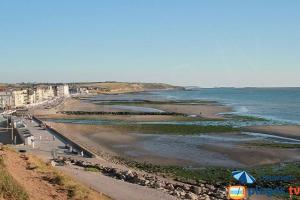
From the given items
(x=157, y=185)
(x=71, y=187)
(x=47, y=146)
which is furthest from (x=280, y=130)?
(x=71, y=187)

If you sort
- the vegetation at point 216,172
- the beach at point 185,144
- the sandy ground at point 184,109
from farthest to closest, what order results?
1. the sandy ground at point 184,109
2. the beach at point 185,144
3. the vegetation at point 216,172

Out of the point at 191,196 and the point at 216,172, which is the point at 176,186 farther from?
the point at 216,172

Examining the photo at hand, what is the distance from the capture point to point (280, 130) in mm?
57156

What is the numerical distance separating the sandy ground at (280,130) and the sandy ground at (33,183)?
110ft

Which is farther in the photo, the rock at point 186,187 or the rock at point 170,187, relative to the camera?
the rock at point 186,187

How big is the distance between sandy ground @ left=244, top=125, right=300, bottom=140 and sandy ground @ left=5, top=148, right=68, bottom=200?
33.4 meters

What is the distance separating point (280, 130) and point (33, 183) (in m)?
41.2

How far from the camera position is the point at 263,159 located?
36469 mm

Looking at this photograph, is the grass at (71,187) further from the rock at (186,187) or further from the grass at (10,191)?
the rock at (186,187)

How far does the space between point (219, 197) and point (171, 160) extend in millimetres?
13261

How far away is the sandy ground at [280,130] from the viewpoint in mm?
53200

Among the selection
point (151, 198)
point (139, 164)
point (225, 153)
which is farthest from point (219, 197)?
point (225, 153)

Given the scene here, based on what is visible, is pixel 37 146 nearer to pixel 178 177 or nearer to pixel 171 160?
pixel 171 160

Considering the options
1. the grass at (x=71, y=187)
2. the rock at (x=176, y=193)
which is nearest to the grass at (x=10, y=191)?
the grass at (x=71, y=187)
